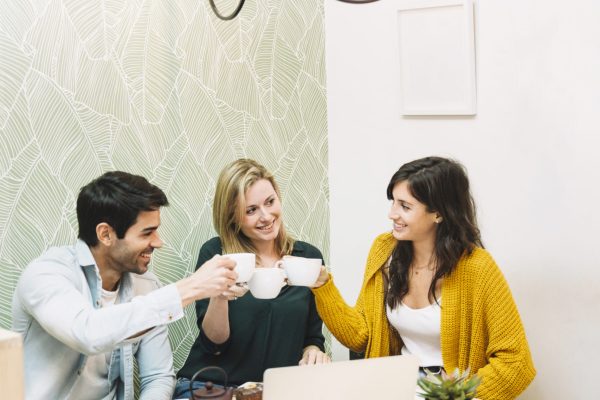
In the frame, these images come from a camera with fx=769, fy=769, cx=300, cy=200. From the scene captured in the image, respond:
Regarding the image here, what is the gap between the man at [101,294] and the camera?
183 centimetres

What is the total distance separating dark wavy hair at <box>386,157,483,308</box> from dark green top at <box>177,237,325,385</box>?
346 mm

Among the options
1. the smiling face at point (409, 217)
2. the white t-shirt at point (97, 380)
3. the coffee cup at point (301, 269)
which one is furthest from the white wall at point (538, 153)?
the white t-shirt at point (97, 380)

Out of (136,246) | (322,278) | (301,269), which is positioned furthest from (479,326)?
(136,246)

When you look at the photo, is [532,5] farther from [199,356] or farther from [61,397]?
[61,397]

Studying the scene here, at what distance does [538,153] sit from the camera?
101 inches

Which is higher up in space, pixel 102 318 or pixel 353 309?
pixel 102 318

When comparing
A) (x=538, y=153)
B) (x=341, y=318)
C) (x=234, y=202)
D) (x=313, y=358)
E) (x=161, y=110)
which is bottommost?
(x=313, y=358)

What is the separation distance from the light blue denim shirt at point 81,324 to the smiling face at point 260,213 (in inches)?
14.0

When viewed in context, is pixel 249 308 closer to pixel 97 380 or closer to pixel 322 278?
pixel 322 278

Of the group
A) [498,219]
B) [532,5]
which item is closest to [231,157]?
[498,219]

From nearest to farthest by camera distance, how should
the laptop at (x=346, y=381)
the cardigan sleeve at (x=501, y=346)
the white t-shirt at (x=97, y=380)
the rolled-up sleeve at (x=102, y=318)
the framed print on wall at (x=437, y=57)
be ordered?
the laptop at (x=346, y=381)
the rolled-up sleeve at (x=102, y=318)
the white t-shirt at (x=97, y=380)
the cardigan sleeve at (x=501, y=346)
the framed print on wall at (x=437, y=57)

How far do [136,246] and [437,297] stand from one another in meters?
0.91

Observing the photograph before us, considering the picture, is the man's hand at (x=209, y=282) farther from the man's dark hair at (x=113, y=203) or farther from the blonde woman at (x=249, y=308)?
the blonde woman at (x=249, y=308)

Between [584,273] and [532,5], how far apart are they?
90cm
